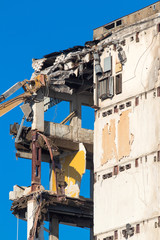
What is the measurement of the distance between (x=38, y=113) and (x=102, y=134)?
8.86 meters

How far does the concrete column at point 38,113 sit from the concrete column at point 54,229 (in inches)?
359

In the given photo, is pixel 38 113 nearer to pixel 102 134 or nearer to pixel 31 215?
pixel 102 134

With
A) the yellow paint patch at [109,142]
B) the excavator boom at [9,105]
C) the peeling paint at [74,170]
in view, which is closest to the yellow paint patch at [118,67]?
the yellow paint patch at [109,142]

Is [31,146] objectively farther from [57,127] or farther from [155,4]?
[155,4]

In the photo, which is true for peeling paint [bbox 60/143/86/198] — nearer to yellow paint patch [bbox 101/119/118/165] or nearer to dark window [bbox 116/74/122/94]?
yellow paint patch [bbox 101/119/118/165]

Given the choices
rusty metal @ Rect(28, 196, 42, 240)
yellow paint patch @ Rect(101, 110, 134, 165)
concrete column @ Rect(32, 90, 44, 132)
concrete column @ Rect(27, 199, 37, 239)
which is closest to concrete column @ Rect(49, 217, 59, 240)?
concrete column @ Rect(27, 199, 37, 239)

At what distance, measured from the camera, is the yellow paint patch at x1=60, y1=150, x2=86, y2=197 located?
118625 millimetres

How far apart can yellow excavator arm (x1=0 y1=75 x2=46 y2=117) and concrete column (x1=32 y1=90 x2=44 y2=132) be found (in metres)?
0.85

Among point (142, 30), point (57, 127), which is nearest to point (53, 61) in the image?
point (57, 127)

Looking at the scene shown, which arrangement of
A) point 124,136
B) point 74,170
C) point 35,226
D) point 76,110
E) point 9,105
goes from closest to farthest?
point 124,136
point 35,226
point 9,105
point 74,170
point 76,110

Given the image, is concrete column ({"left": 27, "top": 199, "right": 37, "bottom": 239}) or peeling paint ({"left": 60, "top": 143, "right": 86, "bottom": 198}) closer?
concrete column ({"left": 27, "top": 199, "right": 37, "bottom": 239})

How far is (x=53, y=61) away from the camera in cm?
11894

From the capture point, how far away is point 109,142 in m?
109

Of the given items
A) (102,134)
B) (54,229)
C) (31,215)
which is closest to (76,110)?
(54,229)
